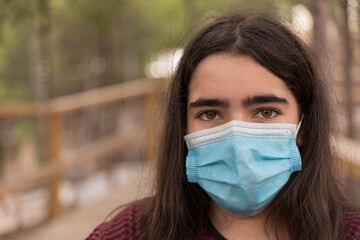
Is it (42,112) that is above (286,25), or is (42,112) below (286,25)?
below

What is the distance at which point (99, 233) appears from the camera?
1807mm

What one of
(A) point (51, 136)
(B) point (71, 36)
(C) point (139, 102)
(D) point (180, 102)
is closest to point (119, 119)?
(C) point (139, 102)

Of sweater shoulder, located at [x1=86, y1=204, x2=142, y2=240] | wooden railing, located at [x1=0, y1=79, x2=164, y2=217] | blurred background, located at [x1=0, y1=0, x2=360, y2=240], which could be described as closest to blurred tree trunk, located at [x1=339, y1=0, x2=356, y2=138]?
blurred background, located at [x1=0, y1=0, x2=360, y2=240]

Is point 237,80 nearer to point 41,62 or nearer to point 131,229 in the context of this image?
point 131,229

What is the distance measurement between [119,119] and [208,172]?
7065 mm

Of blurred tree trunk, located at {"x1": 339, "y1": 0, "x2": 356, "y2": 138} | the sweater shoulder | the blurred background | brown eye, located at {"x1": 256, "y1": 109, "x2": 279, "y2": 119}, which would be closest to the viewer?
brown eye, located at {"x1": 256, "y1": 109, "x2": 279, "y2": 119}

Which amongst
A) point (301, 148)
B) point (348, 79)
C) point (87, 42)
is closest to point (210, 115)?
point (301, 148)

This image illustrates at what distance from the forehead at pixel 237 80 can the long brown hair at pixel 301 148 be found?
2 cm

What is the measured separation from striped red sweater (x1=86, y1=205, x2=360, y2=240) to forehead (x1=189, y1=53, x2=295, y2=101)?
479mm

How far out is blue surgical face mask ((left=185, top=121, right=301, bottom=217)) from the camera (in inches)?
61.9

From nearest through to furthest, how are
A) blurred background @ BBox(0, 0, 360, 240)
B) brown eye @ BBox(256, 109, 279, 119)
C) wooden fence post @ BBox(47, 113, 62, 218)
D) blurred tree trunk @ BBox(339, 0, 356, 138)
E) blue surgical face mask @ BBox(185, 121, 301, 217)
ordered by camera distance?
blue surgical face mask @ BBox(185, 121, 301, 217), brown eye @ BBox(256, 109, 279, 119), blurred background @ BBox(0, 0, 360, 240), blurred tree trunk @ BBox(339, 0, 356, 138), wooden fence post @ BBox(47, 113, 62, 218)

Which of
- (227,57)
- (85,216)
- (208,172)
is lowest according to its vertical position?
(85,216)

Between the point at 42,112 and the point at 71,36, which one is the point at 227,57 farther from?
the point at 71,36

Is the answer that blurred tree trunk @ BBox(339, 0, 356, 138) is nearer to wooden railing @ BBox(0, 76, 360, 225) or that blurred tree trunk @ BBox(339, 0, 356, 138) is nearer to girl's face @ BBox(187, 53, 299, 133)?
girl's face @ BBox(187, 53, 299, 133)
